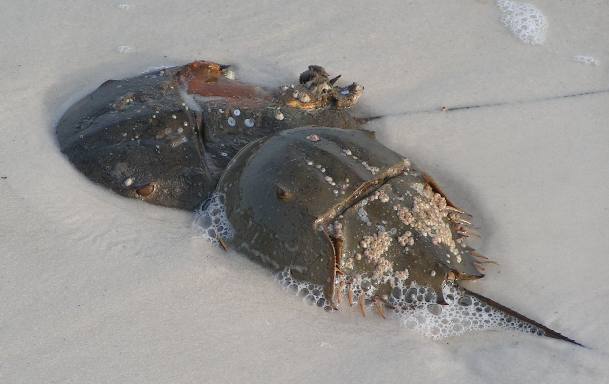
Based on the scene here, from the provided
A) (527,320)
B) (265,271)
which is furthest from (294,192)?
(527,320)

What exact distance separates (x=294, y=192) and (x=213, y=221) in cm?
52

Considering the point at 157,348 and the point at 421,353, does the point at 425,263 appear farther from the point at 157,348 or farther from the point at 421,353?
the point at 157,348

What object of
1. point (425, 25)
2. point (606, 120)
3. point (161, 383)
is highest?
point (425, 25)

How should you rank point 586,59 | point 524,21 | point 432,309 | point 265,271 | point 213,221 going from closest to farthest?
point 432,309
point 265,271
point 213,221
point 586,59
point 524,21

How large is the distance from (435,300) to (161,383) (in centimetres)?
116

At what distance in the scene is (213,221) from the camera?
2877mm

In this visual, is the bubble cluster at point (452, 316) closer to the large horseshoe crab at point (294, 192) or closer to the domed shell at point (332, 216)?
the large horseshoe crab at point (294, 192)

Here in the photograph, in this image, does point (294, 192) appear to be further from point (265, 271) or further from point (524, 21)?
point (524, 21)

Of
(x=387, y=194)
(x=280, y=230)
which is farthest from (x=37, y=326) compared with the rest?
(x=387, y=194)

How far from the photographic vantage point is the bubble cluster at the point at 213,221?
2.82 m

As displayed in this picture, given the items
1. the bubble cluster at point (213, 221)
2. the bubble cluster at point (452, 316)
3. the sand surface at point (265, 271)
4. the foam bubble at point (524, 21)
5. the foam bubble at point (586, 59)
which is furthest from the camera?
the foam bubble at point (524, 21)

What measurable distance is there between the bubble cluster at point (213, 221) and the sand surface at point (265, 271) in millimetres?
60

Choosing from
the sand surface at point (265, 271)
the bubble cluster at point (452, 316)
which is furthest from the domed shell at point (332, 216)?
the sand surface at point (265, 271)

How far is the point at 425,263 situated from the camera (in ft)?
8.31
